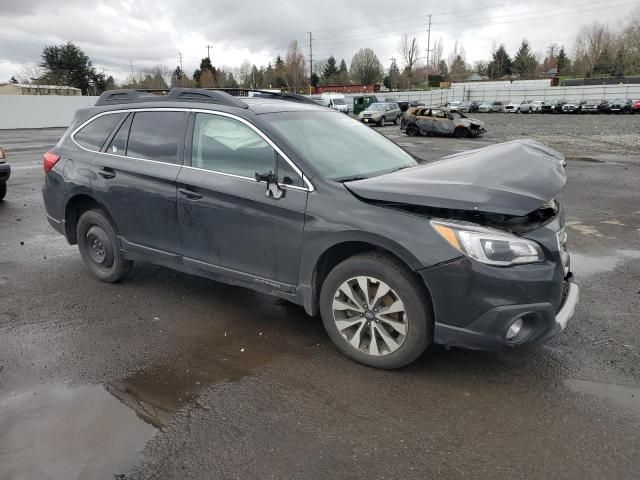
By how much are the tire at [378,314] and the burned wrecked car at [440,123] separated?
23.3m

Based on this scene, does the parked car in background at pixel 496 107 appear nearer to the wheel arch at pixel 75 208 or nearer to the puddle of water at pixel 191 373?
the wheel arch at pixel 75 208

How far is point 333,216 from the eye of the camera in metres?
3.47

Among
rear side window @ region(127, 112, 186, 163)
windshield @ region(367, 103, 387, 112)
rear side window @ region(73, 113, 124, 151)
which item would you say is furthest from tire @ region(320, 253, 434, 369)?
windshield @ region(367, 103, 387, 112)

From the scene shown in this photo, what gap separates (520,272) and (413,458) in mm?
1226

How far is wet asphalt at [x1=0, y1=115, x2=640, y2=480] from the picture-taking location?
2.67 metres

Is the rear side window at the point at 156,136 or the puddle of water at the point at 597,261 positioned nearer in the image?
the rear side window at the point at 156,136

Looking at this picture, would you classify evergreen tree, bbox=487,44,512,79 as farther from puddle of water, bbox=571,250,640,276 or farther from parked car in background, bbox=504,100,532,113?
puddle of water, bbox=571,250,640,276

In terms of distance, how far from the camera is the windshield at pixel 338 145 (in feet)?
12.8

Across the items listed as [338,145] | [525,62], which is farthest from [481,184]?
[525,62]

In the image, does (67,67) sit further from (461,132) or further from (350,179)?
(350,179)

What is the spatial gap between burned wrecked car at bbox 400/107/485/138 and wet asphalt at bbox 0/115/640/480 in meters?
21.3

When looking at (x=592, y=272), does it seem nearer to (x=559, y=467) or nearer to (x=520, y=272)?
(x=520, y=272)

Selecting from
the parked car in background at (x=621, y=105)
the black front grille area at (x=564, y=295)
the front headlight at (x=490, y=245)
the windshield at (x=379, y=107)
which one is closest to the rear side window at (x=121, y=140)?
the front headlight at (x=490, y=245)

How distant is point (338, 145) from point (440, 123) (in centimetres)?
2283
